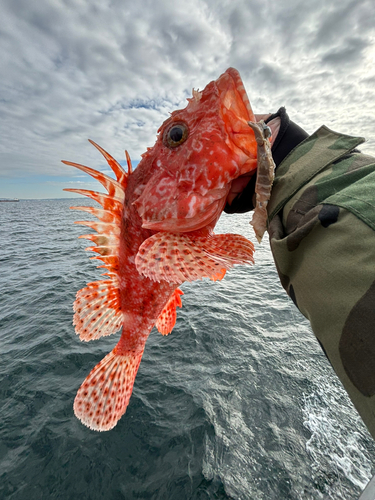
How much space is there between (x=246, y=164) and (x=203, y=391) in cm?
403

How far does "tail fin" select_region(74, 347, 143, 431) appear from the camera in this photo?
9.18 feet

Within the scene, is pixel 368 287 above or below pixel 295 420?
above

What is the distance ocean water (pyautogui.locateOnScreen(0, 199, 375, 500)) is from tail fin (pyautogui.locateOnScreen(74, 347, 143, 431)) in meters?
0.86

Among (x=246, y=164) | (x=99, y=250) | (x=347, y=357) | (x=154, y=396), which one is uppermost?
(x=246, y=164)

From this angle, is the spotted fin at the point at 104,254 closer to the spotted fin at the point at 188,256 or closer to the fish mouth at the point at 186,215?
the fish mouth at the point at 186,215

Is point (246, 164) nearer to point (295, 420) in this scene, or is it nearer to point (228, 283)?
point (295, 420)

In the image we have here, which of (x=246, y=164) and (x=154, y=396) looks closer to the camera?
(x=246, y=164)

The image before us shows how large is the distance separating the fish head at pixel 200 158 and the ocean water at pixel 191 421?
10.7ft

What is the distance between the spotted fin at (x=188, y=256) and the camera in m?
1.68

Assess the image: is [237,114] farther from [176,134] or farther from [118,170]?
[118,170]

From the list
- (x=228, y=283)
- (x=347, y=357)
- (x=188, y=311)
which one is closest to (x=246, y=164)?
(x=347, y=357)

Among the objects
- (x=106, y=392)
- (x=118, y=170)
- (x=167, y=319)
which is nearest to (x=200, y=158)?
(x=118, y=170)

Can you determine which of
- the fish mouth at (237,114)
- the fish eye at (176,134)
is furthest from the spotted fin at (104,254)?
the fish mouth at (237,114)

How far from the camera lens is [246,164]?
69.4 inches
